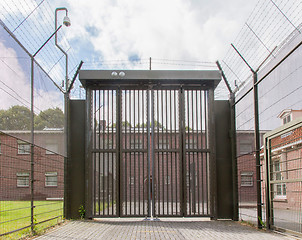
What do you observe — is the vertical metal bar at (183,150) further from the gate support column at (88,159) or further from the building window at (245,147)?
the gate support column at (88,159)

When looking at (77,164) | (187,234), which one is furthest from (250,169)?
(77,164)

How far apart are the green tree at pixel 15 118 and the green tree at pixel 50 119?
577 millimetres

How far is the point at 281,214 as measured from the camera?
6.70 metres

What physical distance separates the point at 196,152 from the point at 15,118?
5.19 meters

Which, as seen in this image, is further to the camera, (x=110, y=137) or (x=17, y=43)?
(x=110, y=137)

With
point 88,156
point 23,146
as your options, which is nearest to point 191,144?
point 88,156

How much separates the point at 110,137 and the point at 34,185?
130 inches

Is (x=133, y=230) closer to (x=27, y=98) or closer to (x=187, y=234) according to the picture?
(x=187, y=234)

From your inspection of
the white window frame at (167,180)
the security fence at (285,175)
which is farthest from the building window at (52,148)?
the security fence at (285,175)

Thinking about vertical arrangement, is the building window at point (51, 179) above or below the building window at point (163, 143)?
below

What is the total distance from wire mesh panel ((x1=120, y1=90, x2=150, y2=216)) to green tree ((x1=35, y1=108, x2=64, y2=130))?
5.54 feet

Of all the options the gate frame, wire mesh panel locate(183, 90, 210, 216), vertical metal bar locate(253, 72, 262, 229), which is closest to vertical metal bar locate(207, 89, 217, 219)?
the gate frame

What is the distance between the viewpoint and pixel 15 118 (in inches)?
239

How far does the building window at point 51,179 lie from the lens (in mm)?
8281
